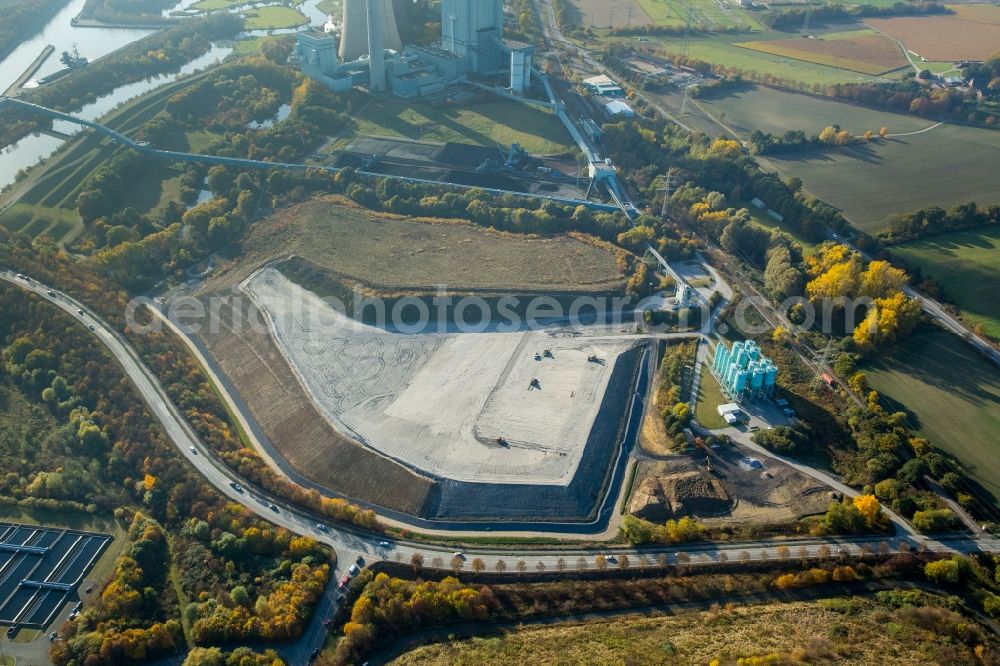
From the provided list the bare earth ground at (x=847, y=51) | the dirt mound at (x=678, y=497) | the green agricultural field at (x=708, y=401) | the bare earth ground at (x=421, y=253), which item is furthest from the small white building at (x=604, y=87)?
the dirt mound at (x=678, y=497)

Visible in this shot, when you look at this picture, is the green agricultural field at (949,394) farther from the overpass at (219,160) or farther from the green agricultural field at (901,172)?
the overpass at (219,160)

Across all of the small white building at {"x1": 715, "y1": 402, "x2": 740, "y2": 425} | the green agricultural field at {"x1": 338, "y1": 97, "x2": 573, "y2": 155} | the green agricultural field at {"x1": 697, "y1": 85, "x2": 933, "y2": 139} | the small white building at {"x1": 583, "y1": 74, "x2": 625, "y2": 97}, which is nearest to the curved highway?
the small white building at {"x1": 715, "y1": 402, "x2": 740, "y2": 425}

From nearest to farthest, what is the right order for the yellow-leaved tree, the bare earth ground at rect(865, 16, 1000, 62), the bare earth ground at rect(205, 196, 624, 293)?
the yellow-leaved tree, the bare earth ground at rect(205, 196, 624, 293), the bare earth ground at rect(865, 16, 1000, 62)

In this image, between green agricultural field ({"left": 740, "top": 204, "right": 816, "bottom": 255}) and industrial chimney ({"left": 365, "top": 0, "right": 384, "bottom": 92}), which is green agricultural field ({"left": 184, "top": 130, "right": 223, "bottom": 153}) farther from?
green agricultural field ({"left": 740, "top": 204, "right": 816, "bottom": 255})

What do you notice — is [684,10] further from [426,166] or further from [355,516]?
[355,516]

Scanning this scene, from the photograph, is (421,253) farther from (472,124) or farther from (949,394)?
(949,394)

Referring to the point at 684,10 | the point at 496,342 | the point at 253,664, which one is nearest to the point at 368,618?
the point at 253,664
